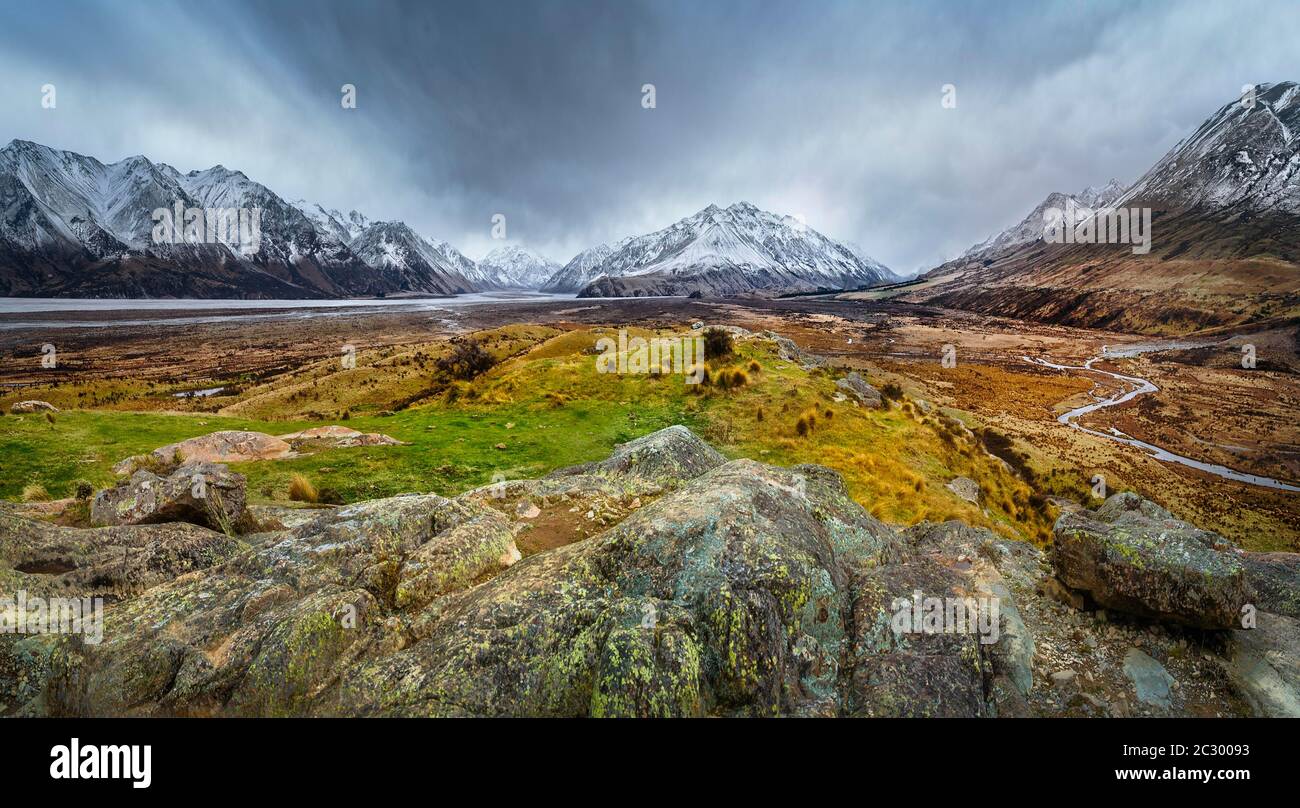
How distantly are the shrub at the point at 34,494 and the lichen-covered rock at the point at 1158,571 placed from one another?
22651 mm

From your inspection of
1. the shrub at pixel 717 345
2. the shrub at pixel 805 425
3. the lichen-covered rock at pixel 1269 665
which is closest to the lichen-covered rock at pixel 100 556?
the lichen-covered rock at pixel 1269 665

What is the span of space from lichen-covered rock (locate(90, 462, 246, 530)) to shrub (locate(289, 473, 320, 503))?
135 inches

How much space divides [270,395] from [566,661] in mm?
49494

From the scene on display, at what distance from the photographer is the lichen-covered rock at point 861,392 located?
29.6 meters

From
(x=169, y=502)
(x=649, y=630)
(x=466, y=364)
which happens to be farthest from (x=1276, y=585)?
(x=466, y=364)

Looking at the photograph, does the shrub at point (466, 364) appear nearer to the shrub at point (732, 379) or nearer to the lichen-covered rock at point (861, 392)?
the shrub at point (732, 379)

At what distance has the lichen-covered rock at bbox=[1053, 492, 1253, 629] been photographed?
22.3 feet

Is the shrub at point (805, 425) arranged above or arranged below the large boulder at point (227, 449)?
above

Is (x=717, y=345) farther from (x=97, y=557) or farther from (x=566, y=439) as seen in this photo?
(x=97, y=557)

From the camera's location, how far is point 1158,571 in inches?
280

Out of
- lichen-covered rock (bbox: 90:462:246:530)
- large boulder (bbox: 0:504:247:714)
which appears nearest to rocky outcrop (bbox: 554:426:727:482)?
lichen-covered rock (bbox: 90:462:246:530)

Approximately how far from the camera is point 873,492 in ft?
55.4
